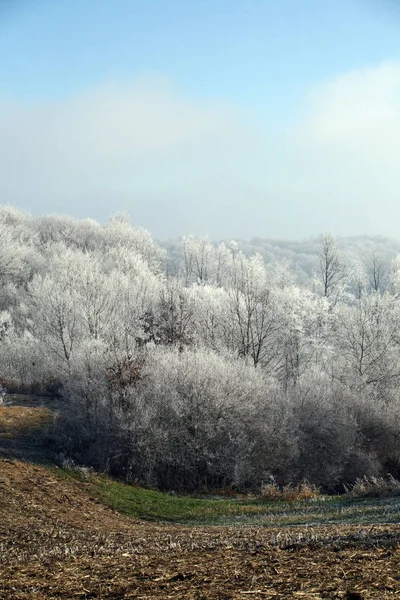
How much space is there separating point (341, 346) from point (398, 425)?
46.1 feet

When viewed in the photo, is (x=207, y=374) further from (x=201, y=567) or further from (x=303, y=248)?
(x=303, y=248)

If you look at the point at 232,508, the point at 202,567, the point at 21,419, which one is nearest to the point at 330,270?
the point at 21,419

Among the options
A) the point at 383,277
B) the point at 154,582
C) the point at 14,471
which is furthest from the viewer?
the point at 383,277

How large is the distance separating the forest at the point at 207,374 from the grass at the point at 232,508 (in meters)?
3.31

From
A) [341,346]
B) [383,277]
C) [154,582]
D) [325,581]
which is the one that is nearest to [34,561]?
[154,582]

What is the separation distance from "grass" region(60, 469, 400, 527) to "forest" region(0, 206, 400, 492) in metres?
3.31

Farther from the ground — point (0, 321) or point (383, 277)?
point (383, 277)

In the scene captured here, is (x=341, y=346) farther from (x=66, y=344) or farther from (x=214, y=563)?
(x=214, y=563)

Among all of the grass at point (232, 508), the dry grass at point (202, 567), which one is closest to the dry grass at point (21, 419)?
the grass at point (232, 508)

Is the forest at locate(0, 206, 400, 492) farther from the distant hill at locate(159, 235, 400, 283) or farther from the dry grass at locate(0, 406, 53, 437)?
the distant hill at locate(159, 235, 400, 283)

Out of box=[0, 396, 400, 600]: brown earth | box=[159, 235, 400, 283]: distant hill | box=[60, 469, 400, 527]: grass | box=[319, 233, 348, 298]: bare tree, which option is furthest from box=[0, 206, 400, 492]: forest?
box=[159, 235, 400, 283]: distant hill

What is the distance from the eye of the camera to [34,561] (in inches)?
338

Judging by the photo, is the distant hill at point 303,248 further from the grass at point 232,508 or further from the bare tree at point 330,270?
the grass at point 232,508

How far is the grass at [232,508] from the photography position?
15.4 m
